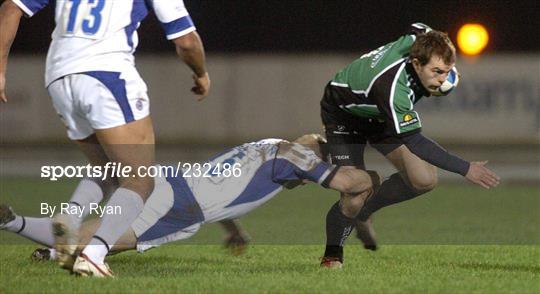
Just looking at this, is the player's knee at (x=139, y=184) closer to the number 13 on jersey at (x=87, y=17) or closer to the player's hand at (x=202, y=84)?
the player's hand at (x=202, y=84)

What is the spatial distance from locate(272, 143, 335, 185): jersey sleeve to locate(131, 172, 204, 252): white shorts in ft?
1.86

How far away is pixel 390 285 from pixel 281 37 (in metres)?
16.1

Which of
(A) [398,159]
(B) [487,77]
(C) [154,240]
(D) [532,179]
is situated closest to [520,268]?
(A) [398,159]

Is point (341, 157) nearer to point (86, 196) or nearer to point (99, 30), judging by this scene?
point (86, 196)

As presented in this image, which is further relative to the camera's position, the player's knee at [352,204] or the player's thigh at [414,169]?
the player's thigh at [414,169]

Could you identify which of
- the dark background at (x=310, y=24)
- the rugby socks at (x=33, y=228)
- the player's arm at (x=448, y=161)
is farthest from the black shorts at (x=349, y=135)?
the dark background at (x=310, y=24)

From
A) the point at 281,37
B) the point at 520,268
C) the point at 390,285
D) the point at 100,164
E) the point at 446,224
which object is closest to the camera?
the point at 390,285

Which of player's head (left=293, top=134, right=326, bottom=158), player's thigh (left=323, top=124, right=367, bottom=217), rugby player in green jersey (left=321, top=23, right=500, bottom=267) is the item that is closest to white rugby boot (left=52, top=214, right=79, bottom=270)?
player's head (left=293, top=134, right=326, bottom=158)

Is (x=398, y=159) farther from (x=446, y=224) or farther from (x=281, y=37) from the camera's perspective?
(x=281, y=37)

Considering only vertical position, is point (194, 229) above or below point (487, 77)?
above

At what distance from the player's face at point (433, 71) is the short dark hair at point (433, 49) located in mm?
28

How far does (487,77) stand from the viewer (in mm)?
20234

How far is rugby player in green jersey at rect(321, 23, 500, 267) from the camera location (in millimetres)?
7426

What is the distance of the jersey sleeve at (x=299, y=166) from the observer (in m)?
7.13
